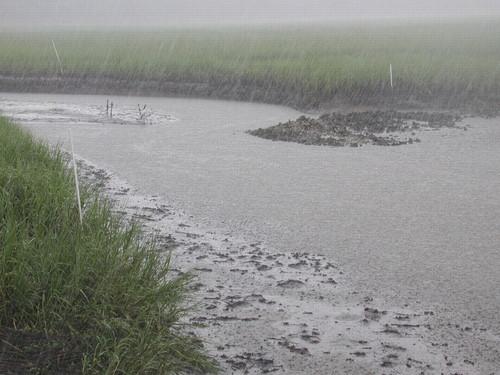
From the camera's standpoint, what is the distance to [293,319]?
3.07m

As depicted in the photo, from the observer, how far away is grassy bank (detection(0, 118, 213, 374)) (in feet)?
7.33

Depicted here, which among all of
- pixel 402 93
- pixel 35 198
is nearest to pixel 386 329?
pixel 35 198

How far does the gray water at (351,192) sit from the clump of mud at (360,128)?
0.77 ft

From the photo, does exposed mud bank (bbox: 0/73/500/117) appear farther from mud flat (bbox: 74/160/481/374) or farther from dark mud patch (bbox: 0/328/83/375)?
dark mud patch (bbox: 0/328/83/375)

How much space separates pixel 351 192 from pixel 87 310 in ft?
10.8

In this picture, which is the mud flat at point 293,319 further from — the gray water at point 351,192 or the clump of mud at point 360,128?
the clump of mud at point 360,128

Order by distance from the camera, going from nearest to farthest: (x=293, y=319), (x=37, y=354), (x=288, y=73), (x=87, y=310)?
(x=37, y=354) < (x=87, y=310) < (x=293, y=319) < (x=288, y=73)

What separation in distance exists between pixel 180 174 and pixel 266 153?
4.01 feet

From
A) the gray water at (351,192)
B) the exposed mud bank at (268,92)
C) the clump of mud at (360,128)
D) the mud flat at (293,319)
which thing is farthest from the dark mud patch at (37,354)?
the exposed mud bank at (268,92)

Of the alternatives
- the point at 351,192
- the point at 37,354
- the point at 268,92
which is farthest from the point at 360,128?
the point at 37,354

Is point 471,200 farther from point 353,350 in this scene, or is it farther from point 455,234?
point 353,350

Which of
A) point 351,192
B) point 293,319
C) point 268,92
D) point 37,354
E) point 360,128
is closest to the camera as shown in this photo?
point 37,354

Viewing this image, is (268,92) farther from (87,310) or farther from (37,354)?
(37,354)

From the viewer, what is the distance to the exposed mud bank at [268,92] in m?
10.4
